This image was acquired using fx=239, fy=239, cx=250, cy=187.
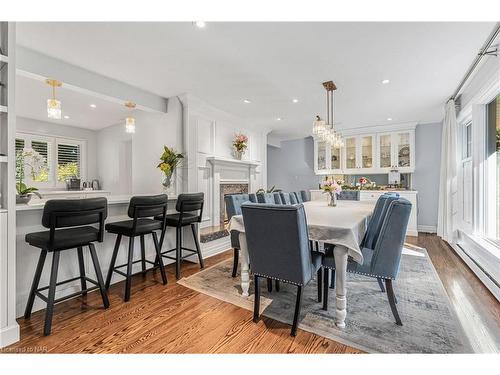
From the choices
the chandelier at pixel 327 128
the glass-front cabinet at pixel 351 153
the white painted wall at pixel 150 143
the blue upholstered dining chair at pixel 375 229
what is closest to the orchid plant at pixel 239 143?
the white painted wall at pixel 150 143

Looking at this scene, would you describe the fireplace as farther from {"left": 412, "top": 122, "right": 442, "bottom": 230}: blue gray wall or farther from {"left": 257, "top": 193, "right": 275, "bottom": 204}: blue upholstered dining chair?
{"left": 412, "top": 122, "right": 442, "bottom": 230}: blue gray wall

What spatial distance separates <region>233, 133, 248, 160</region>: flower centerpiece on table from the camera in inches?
179

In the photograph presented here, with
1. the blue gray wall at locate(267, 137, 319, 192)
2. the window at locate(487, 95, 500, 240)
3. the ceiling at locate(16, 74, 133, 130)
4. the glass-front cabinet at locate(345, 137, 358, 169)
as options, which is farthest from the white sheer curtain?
the ceiling at locate(16, 74, 133, 130)

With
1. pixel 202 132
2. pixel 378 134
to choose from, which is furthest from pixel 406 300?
pixel 378 134

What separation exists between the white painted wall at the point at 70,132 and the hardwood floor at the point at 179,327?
399cm

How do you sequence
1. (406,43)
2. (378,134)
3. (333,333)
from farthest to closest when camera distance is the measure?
(378,134), (406,43), (333,333)

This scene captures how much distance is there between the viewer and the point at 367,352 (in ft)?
5.06

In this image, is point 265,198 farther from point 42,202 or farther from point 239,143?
point 42,202

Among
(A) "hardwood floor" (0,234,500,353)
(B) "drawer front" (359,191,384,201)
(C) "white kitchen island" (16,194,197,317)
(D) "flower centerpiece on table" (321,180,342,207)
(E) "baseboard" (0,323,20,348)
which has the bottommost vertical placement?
→ (A) "hardwood floor" (0,234,500,353)

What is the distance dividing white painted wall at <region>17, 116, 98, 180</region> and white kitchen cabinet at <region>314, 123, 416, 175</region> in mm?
5435

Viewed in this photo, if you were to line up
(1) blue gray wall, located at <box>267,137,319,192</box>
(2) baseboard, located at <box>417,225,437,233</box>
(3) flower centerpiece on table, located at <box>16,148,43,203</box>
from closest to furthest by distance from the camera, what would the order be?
1. (3) flower centerpiece on table, located at <box>16,148,43,203</box>
2. (2) baseboard, located at <box>417,225,437,233</box>
3. (1) blue gray wall, located at <box>267,137,319,192</box>
